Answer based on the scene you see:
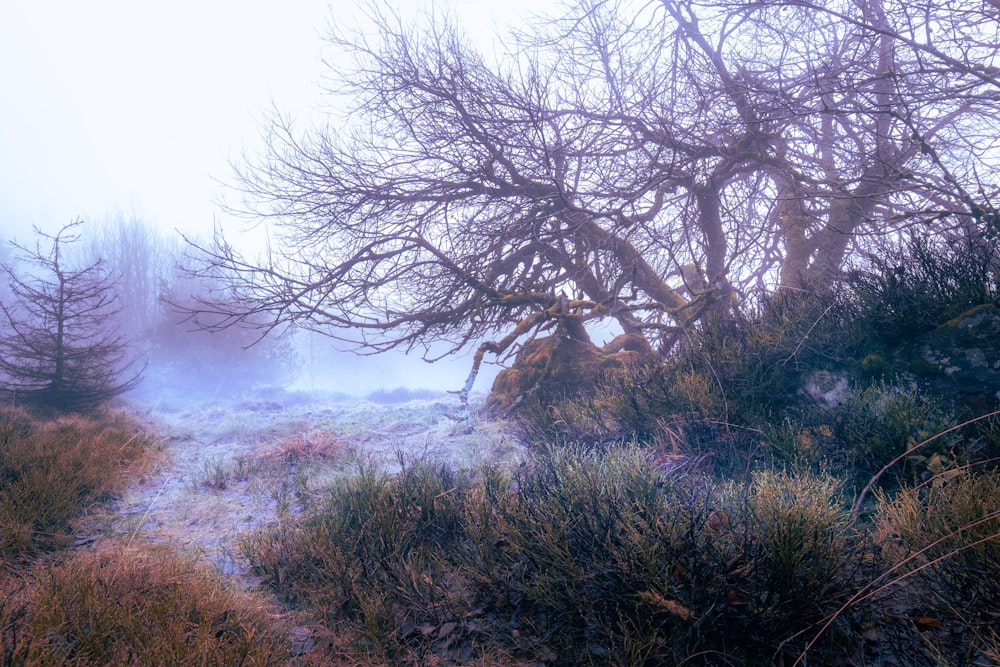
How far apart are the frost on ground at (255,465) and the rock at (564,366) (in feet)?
3.56

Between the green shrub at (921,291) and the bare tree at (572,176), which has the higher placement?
the bare tree at (572,176)

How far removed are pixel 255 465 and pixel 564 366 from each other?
4972 millimetres

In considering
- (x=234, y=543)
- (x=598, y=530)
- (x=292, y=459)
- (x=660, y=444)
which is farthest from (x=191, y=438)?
(x=598, y=530)

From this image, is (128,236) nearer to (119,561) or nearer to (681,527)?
(119,561)

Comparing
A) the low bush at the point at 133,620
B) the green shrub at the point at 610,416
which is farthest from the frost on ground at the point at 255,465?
the low bush at the point at 133,620

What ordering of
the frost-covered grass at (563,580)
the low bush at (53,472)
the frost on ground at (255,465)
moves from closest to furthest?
the frost-covered grass at (563,580)
the low bush at (53,472)
the frost on ground at (255,465)

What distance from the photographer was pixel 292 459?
252 inches

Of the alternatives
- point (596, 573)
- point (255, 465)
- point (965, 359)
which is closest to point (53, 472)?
point (255, 465)

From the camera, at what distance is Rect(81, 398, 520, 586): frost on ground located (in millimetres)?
4316

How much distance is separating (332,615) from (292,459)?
13.2 feet

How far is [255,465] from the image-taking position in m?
6.26

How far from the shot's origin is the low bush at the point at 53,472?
381cm

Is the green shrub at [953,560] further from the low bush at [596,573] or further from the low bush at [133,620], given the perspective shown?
the low bush at [133,620]

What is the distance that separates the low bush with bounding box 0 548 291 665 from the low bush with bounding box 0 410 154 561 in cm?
93
